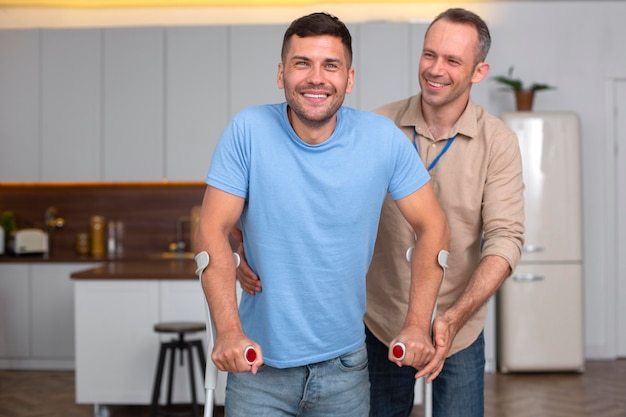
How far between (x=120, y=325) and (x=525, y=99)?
3489 millimetres

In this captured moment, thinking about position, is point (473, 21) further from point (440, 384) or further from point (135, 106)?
point (135, 106)

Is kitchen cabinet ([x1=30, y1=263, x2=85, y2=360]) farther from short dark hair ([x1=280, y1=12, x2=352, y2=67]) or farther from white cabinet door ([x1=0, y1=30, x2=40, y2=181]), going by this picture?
short dark hair ([x1=280, y1=12, x2=352, y2=67])

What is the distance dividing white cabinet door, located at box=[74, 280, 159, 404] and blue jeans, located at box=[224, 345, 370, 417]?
2959mm

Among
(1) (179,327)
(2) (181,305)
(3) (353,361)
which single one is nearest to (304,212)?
(3) (353,361)

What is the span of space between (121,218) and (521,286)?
331 centimetres

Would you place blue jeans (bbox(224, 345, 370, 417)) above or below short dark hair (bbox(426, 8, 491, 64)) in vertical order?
below

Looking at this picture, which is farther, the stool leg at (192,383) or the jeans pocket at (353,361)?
the stool leg at (192,383)

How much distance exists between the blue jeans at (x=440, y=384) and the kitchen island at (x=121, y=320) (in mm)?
2482

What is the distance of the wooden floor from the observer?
197 inches

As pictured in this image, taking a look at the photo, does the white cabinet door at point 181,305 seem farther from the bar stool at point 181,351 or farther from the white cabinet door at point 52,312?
the white cabinet door at point 52,312

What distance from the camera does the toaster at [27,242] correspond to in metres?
6.52

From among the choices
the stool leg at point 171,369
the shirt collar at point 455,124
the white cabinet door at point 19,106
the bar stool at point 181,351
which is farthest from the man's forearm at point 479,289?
the white cabinet door at point 19,106

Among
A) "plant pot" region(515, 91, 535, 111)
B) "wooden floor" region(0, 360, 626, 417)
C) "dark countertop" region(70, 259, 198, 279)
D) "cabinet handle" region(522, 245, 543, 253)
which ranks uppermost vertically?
"plant pot" region(515, 91, 535, 111)

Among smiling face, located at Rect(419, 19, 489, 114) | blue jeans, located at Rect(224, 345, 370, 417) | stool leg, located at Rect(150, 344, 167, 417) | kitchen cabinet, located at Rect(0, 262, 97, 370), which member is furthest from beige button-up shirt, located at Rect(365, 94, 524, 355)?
kitchen cabinet, located at Rect(0, 262, 97, 370)
